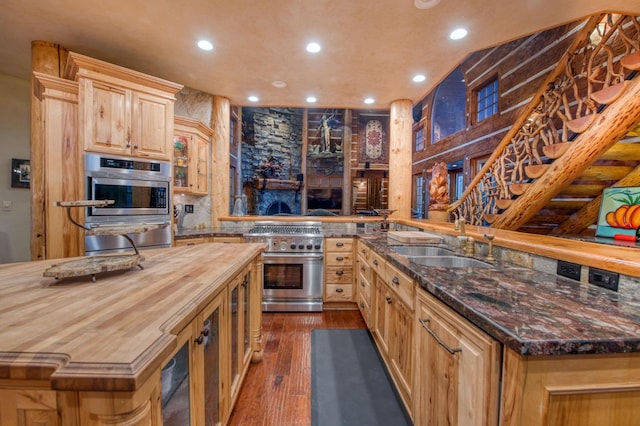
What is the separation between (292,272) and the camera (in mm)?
3262

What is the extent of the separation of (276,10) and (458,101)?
796 cm

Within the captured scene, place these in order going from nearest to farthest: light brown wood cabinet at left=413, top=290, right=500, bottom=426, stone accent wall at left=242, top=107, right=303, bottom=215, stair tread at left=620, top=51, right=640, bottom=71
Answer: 1. light brown wood cabinet at left=413, top=290, right=500, bottom=426
2. stair tread at left=620, top=51, right=640, bottom=71
3. stone accent wall at left=242, top=107, right=303, bottom=215

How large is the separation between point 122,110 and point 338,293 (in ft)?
9.52

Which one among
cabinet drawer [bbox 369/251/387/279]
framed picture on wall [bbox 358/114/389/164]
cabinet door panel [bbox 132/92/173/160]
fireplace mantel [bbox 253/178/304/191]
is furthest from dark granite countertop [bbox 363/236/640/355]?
framed picture on wall [bbox 358/114/389/164]

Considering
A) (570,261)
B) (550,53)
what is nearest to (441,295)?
(570,261)

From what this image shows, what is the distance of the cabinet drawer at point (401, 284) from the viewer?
4.95ft

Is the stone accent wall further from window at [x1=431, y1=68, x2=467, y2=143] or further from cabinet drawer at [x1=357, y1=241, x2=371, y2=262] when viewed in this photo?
cabinet drawer at [x1=357, y1=241, x2=371, y2=262]

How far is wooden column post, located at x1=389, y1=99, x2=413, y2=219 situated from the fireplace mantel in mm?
5188

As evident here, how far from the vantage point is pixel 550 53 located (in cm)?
454

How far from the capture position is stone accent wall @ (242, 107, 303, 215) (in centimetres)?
820

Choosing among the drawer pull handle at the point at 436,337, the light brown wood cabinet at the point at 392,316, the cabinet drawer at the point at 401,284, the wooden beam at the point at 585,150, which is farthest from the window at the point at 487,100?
the drawer pull handle at the point at 436,337

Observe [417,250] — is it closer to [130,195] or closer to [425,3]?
[425,3]

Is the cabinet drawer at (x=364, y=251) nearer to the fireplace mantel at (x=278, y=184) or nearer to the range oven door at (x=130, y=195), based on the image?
the range oven door at (x=130, y=195)

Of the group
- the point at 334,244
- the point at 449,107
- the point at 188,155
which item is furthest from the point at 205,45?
the point at 449,107
